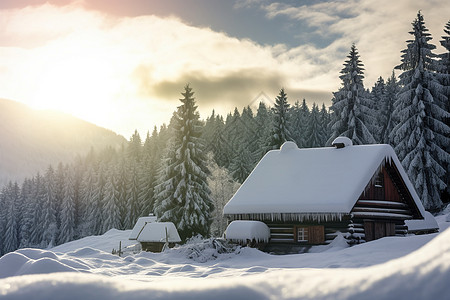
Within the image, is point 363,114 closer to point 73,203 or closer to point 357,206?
point 357,206

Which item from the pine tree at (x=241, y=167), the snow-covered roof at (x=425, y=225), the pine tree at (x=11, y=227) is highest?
the pine tree at (x=241, y=167)

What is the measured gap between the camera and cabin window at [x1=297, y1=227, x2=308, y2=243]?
22.9m

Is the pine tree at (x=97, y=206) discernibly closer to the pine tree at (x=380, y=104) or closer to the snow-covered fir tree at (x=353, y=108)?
the pine tree at (x=380, y=104)

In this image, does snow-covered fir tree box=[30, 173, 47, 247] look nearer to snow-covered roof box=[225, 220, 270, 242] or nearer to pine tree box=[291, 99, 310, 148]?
pine tree box=[291, 99, 310, 148]

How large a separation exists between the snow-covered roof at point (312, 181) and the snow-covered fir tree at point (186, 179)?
14874 mm

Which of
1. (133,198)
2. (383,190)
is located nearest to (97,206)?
(133,198)

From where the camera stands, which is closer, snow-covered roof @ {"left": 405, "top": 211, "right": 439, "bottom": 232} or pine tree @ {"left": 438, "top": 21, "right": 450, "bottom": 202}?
snow-covered roof @ {"left": 405, "top": 211, "right": 439, "bottom": 232}

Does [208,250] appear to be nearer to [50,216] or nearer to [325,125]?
[325,125]

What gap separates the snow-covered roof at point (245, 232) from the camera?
22.4 meters

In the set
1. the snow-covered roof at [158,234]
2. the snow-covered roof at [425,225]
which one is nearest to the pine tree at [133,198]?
the snow-covered roof at [158,234]

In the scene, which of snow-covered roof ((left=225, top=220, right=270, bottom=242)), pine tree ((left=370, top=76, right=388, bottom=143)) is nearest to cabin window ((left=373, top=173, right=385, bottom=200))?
snow-covered roof ((left=225, top=220, right=270, bottom=242))

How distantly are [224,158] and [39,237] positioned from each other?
144ft

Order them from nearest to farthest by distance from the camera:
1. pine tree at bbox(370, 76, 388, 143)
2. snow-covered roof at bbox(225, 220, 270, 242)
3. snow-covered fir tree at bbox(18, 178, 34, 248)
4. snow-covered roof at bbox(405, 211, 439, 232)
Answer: snow-covered roof at bbox(225, 220, 270, 242) → snow-covered roof at bbox(405, 211, 439, 232) → pine tree at bbox(370, 76, 388, 143) → snow-covered fir tree at bbox(18, 178, 34, 248)

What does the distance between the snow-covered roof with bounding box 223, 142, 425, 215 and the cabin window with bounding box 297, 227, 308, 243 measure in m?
1.39
